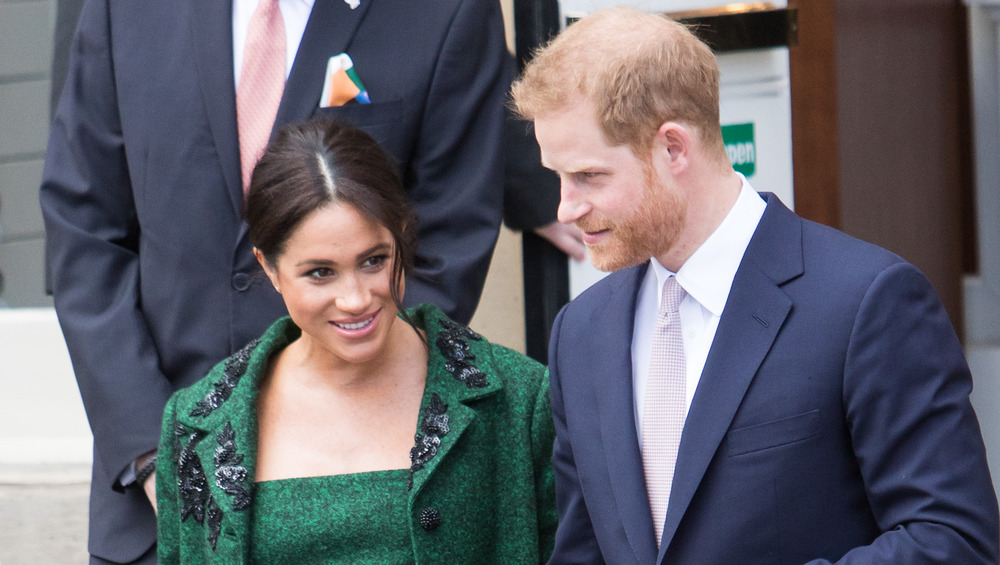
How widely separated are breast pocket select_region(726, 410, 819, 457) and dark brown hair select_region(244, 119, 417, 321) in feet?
2.79

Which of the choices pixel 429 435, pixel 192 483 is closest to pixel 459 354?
pixel 429 435

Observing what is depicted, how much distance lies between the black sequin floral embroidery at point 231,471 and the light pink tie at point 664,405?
819 millimetres

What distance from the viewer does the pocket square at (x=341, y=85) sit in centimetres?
255

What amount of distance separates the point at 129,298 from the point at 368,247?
62 centimetres

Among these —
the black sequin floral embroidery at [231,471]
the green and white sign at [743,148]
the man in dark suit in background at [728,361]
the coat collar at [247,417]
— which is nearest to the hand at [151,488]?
the coat collar at [247,417]

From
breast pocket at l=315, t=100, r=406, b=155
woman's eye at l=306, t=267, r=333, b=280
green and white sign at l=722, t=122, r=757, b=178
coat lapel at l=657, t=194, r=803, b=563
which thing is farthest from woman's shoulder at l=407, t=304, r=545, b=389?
green and white sign at l=722, t=122, r=757, b=178

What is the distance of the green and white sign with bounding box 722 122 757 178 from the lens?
314cm

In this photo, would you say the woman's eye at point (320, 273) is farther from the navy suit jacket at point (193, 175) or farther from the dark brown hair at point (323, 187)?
the navy suit jacket at point (193, 175)

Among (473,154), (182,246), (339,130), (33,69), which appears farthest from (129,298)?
(33,69)

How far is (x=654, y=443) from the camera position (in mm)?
1820

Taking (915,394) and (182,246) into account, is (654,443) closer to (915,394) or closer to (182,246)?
(915,394)

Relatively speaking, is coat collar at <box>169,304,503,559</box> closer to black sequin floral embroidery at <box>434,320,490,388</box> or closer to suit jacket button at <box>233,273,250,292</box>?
black sequin floral embroidery at <box>434,320,490,388</box>

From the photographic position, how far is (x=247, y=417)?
7.75ft

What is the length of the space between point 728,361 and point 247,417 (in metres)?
1.03
